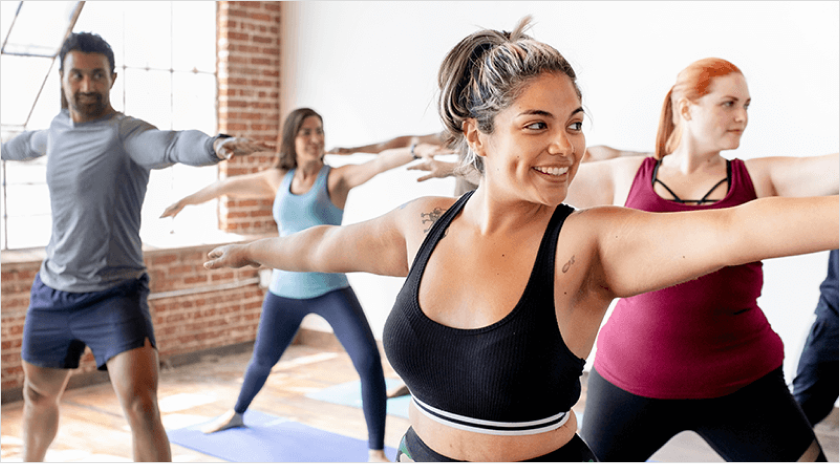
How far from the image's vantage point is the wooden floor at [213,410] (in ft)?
10.8

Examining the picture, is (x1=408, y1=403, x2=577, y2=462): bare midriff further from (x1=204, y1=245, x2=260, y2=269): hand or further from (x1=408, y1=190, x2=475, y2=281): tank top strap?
(x1=204, y1=245, x2=260, y2=269): hand

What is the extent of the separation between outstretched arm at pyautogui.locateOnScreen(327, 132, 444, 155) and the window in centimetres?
94

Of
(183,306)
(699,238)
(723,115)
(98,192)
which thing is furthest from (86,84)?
(183,306)

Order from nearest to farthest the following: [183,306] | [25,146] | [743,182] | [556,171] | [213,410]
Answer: [556,171]
[743,182]
[25,146]
[213,410]
[183,306]

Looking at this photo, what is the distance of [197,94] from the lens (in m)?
4.98

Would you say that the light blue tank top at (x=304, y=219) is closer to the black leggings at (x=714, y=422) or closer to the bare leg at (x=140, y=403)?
the bare leg at (x=140, y=403)

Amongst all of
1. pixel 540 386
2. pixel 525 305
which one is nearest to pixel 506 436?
pixel 540 386

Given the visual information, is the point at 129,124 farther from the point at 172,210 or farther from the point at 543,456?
the point at 543,456

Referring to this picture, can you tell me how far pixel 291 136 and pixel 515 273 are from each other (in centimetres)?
248

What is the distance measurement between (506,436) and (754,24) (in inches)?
123

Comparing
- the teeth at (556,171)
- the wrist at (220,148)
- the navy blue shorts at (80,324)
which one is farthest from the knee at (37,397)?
the teeth at (556,171)

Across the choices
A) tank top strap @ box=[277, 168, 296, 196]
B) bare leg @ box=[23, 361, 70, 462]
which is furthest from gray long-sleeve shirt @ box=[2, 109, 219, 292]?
tank top strap @ box=[277, 168, 296, 196]

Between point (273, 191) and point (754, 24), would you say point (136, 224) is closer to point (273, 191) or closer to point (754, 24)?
point (273, 191)

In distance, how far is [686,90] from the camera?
200 cm
